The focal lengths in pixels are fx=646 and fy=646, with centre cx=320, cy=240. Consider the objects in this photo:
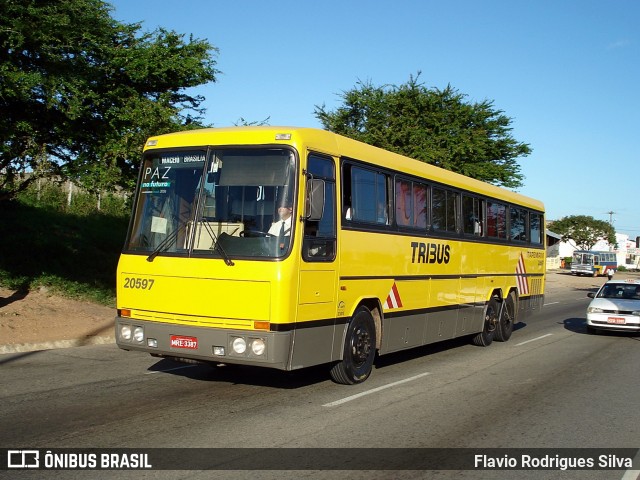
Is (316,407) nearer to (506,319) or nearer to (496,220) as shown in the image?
(496,220)

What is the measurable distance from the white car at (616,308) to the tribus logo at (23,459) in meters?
15.1

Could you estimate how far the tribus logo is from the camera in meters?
5.45

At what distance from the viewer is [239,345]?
24.7 feet

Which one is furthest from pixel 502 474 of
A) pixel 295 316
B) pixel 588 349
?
pixel 588 349

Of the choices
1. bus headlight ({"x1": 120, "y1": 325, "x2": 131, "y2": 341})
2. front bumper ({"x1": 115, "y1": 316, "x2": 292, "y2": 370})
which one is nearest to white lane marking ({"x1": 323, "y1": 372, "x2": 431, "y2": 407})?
front bumper ({"x1": 115, "y1": 316, "x2": 292, "y2": 370})

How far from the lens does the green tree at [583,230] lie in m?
110

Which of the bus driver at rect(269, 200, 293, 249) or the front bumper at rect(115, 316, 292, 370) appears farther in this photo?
the bus driver at rect(269, 200, 293, 249)

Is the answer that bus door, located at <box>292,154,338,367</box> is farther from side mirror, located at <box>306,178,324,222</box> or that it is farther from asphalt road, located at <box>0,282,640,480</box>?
asphalt road, located at <box>0,282,640,480</box>

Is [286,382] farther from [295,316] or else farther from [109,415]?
[109,415]

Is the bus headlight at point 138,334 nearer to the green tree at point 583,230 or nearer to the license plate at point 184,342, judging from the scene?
the license plate at point 184,342

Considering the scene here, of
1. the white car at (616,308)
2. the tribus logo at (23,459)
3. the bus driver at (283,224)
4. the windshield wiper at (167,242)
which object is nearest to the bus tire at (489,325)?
the white car at (616,308)

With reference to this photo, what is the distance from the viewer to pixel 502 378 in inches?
411

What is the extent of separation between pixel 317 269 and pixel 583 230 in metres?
112

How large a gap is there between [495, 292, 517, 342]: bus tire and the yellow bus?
560 centimetres
